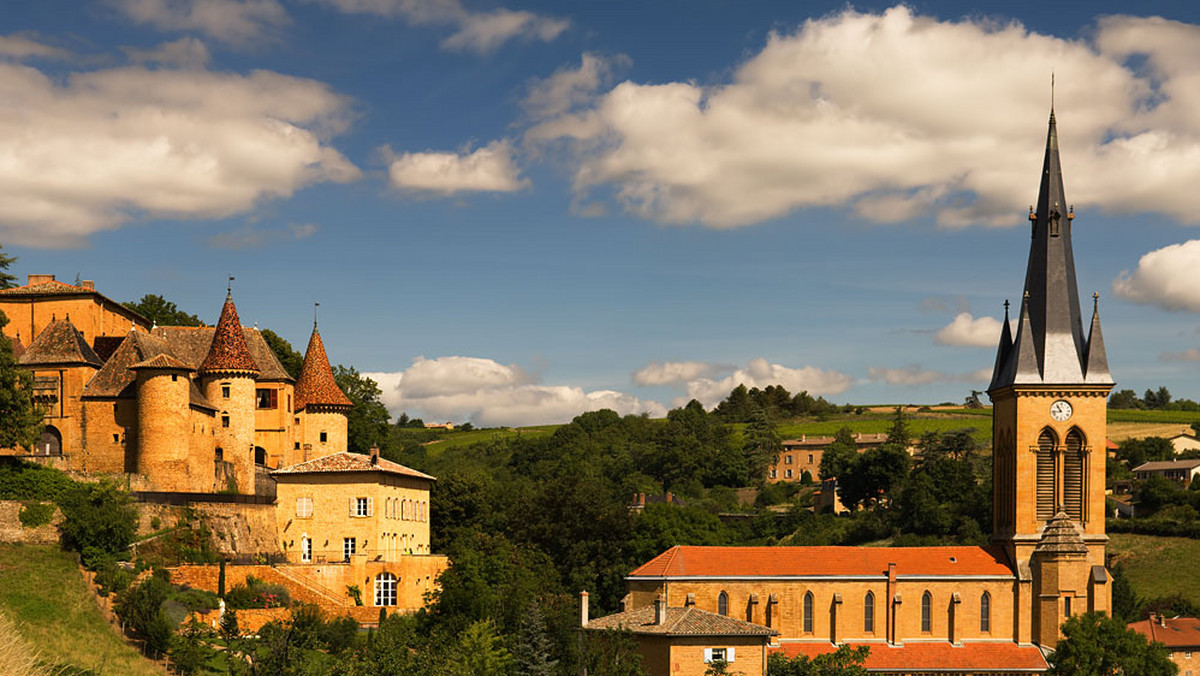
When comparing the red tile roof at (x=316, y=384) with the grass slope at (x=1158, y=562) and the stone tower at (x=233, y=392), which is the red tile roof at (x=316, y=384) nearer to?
the stone tower at (x=233, y=392)

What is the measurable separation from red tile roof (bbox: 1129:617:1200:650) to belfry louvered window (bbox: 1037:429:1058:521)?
13478 mm

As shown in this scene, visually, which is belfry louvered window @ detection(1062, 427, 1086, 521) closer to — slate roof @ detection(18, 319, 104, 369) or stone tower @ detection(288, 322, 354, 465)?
stone tower @ detection(288, 322, 354, 465)

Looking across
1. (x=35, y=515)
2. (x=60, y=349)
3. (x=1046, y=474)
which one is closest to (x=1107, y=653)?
(x=1046, y=474)

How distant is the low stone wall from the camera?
177 ft

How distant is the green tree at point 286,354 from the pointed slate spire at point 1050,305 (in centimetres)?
4404

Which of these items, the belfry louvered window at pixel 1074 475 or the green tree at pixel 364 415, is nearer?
the belfry louvered window at pixel 1074 475

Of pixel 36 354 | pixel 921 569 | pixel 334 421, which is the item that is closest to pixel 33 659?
pixel 921 569

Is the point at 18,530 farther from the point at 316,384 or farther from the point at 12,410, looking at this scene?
the point at 316,384

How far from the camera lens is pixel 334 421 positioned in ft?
245

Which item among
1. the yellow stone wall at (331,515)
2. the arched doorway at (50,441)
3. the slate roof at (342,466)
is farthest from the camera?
the slate roof at (342,466)

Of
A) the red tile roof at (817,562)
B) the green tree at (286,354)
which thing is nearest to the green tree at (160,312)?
the green tree at (286,354)

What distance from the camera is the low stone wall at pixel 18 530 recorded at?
177ft

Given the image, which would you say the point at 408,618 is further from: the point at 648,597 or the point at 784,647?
the point at 784,647

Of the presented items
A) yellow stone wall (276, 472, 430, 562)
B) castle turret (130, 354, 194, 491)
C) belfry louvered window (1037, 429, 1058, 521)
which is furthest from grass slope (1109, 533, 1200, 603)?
castle turret (130, 354, 194, 491)
